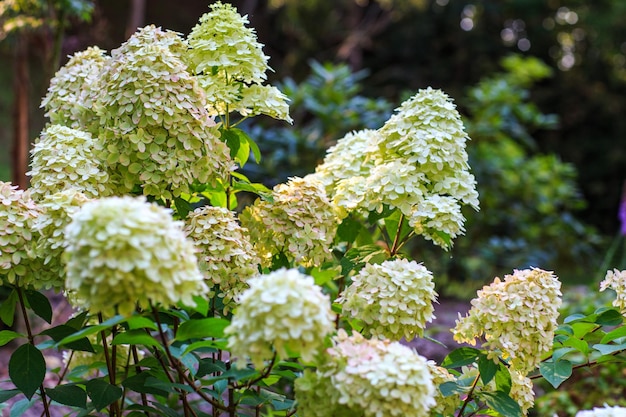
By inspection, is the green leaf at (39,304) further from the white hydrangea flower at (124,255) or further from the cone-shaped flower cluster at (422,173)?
the cone-shaped flower cluster at (422,173)

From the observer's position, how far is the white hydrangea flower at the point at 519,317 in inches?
50.3

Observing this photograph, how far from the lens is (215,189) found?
59.8 inches

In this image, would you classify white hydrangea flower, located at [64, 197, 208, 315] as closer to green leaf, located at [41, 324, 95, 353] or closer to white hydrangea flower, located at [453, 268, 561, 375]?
green leaf, located at [41, 324, 95, 353]

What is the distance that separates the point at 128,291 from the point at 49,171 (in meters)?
0.50

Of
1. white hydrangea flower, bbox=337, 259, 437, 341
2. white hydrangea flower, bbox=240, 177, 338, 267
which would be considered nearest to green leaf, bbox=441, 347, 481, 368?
white hydrangea flower, bbox=337, 259, 437, 341

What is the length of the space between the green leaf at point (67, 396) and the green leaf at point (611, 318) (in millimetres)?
1124

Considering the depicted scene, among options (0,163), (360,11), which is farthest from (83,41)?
(360,11)

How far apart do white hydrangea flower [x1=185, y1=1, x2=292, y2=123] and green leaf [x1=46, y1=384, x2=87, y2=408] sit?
0.67 meters

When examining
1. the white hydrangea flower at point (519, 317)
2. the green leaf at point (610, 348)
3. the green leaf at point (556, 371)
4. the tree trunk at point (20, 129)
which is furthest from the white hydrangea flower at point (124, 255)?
the tree trunk at point (20, 129)

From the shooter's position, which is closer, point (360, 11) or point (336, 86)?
point (336, 86)

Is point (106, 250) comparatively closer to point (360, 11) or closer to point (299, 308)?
point (299, 308)

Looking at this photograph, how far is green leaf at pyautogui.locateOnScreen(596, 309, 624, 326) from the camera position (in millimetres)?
1439

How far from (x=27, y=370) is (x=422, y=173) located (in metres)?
0.92

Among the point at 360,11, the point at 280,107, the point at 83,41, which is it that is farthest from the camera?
the point at 360,11
